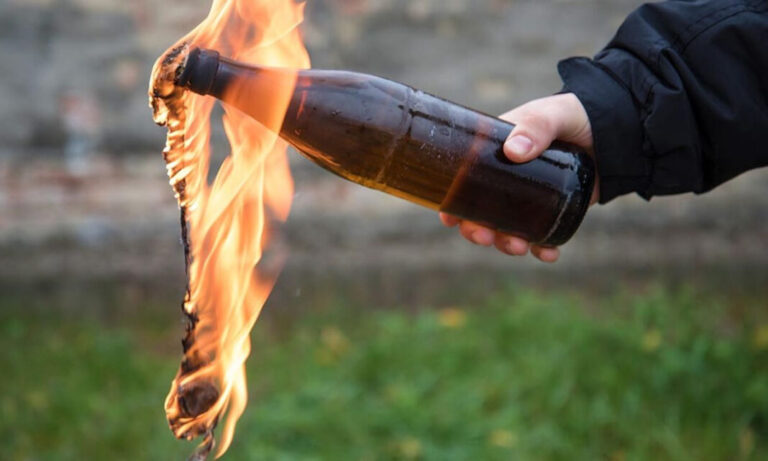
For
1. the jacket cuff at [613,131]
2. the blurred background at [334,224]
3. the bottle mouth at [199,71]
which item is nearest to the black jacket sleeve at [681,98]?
the jacket cuff at [613,131]

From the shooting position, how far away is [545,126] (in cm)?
192

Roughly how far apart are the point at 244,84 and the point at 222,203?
0.25m

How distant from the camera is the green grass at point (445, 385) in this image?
11.6 ft

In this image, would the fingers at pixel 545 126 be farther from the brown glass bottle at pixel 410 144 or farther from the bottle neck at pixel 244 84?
the bottle neck at pixel 244 84

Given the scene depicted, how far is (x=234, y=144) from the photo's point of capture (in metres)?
1.86

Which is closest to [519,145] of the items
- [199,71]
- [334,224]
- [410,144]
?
[410,144]

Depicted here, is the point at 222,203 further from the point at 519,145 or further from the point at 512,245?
the point at 512,245

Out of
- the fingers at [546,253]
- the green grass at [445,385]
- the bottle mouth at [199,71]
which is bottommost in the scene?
the green grass at [445,385]

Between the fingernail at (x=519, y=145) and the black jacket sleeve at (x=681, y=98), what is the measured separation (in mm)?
248

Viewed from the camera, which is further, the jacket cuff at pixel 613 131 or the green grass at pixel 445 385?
the green grass at pixel 445 385

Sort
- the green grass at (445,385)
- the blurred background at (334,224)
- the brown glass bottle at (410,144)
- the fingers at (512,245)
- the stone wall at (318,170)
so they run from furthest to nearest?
the stone wall at (318,170), the blurred background at (334,224), the green grass at (445,385), the fingers at (512,245), the brown glass bottle at (410,144)

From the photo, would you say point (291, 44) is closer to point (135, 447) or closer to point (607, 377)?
point (135, 447)

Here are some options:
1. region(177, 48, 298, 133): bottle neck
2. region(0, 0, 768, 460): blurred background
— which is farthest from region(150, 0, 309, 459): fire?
region(0, 0, 768, 460): blurred background

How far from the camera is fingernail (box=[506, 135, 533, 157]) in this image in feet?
5.95
